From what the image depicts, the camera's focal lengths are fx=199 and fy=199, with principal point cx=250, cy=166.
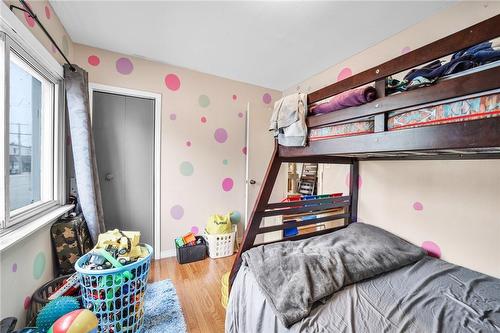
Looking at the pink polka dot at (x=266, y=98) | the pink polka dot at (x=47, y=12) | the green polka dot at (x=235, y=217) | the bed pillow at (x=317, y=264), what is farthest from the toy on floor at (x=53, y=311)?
the pink polka dot at (x=266, y=98)

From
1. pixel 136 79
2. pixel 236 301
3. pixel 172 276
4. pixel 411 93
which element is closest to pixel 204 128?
pixel 136 79

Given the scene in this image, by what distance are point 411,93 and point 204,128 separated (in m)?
2.15

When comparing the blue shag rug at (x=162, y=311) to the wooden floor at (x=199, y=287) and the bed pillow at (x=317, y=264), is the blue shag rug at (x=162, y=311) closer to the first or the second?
the wooden floor at (x=199, y=287)

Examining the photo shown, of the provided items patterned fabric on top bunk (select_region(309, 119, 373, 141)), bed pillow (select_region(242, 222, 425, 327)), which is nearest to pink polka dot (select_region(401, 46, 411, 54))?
patterned fabric on top bunk (select_region(309, 119, 373, 141))

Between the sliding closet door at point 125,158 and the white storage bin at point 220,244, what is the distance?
26.9 inches

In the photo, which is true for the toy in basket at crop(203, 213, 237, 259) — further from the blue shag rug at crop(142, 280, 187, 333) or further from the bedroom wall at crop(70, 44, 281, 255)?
the blue shag rug at crop(142, 280, 187, 333)

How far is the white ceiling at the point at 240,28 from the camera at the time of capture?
4.83ft

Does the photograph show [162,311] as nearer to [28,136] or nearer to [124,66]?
[28,136]

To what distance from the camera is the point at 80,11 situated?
1542 mm

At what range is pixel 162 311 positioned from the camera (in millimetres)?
1490

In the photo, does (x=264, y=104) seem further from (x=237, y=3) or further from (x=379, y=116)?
(x=379, y=116)

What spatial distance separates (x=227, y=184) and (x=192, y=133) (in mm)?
815

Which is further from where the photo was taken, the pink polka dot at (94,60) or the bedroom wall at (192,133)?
the bedroom wall at (192,133)

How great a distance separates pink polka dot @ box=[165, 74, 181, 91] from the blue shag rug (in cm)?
209
